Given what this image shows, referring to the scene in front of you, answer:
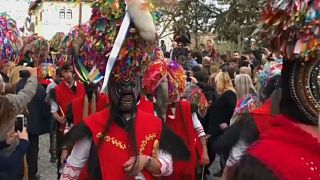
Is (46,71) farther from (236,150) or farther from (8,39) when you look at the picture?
(236,150)

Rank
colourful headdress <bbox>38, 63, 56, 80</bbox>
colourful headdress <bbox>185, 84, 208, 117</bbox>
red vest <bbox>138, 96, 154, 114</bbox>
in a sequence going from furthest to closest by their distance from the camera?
colourful headdress <bbox>38, 63, 56, 80</bbox> < colourful headdress <bbox>185, 84, 208, 117</bbox> < red vest <bbox>138, 96, 154, 114</bbox>

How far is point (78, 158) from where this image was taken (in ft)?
13.1

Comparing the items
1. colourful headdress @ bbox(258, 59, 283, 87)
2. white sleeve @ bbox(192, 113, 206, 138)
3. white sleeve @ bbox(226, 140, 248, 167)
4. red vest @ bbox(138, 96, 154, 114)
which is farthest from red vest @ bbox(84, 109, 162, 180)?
white sleeve @ bbox(192, 113, 206, 138)

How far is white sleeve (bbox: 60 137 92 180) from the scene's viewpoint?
399 centimetres

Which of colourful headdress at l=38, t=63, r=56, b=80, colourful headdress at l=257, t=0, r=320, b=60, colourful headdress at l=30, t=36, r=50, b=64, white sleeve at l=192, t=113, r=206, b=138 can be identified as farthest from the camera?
colourful headdress at l=38, t=63, r=56, b=80

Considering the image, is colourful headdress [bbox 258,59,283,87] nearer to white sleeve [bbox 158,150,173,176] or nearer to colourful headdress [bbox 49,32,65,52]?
white sleeve [bbox 158,150,173,176]

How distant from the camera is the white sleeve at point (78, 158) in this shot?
399cm

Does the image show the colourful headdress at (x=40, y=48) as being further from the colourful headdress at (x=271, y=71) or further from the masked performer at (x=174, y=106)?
the colourful headdress at (x=271, y=71)

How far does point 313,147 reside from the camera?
2072 millimetres

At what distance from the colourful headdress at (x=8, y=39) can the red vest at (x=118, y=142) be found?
2.57 m

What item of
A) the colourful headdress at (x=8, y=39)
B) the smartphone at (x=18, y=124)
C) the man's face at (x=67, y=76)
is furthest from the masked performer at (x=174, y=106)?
the man's face at (x=67, y=76)

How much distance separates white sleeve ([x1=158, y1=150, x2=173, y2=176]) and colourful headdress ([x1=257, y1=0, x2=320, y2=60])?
204 centimetres

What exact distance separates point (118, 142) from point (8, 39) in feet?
9.37

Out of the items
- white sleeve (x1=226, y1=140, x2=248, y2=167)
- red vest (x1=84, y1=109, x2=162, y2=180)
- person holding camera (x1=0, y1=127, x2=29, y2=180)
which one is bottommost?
person holding camera (x1=0, y1=127, x2=29, y2=180)
